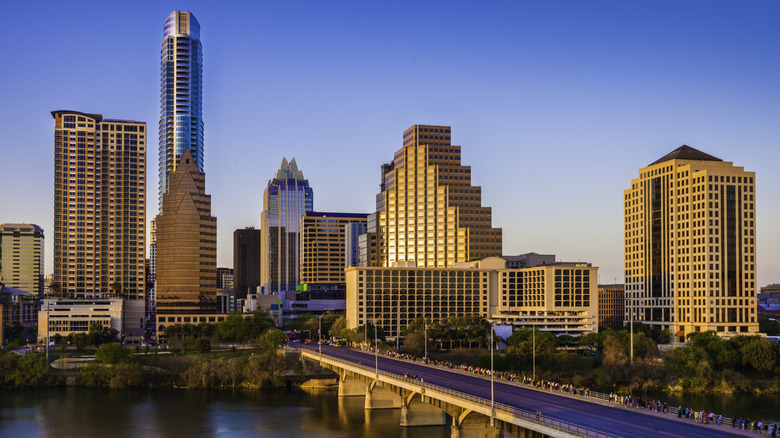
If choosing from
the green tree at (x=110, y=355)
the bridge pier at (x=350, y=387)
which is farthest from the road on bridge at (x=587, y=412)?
the green tree at (x=110, y=355)

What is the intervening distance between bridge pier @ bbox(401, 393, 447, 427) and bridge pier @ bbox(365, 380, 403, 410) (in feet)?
51.8

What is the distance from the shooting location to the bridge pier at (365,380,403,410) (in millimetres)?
133125

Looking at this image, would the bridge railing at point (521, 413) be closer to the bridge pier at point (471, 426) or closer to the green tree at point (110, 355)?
the bridge pier at point (471, 426)

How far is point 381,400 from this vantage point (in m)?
135

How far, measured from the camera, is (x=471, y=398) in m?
90.8

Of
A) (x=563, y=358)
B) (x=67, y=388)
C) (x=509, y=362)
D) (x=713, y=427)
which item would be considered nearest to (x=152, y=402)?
(x=67, y=388)

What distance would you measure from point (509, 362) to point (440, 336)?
4518 centimetres

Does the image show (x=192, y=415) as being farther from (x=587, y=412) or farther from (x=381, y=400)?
(x=587, y=412)

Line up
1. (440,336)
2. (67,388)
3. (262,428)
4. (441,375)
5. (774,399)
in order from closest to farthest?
(262,428), (441,375), (774,399), (67,388), (440,336)

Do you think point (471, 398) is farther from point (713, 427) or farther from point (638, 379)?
point (638, 379)

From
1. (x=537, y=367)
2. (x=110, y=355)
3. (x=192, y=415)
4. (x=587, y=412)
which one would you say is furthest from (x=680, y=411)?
(x=110, y=355)

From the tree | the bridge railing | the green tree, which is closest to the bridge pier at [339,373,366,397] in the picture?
the bridge railing

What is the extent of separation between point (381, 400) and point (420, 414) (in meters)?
18.6

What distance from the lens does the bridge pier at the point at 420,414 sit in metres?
116
